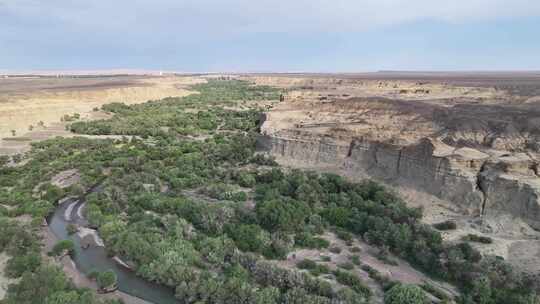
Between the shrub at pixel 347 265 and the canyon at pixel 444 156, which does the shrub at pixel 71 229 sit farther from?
the canyon at pixel 444 156

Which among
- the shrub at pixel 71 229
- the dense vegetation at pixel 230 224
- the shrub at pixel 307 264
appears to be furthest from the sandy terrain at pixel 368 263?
the shrub at pixel 71 229

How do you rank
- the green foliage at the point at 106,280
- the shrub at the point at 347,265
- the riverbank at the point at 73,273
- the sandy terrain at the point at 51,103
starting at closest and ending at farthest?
the riverbank at the point at 73,273 < the green foliage at the point at 106,280 < the shrub at the point at 347,265 < the sandy terrain at the point at 51,103

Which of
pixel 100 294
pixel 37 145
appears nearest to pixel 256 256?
pixel 100 294

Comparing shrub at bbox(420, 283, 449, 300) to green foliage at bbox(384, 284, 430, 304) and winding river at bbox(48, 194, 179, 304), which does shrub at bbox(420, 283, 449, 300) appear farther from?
winding river at bbox(48, 194, 179, 304)

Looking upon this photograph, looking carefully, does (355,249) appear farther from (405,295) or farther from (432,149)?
(432,149)

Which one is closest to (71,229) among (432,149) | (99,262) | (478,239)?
(99,262)

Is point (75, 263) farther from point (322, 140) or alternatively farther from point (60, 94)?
point (60, 94)
